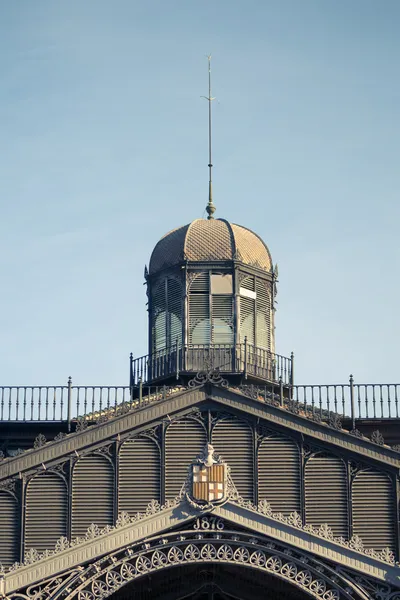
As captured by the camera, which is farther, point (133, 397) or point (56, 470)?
point (133, 397)

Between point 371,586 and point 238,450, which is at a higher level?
point 238,450

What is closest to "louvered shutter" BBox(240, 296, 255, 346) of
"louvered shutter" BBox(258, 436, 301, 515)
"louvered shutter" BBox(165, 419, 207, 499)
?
"louvered shutter" BBox(165, 419, 207, 499)

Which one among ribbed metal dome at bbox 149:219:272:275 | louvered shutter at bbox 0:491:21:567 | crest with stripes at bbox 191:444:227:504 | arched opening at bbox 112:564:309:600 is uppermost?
ribbed metal dome at bbox 149:219:272:275

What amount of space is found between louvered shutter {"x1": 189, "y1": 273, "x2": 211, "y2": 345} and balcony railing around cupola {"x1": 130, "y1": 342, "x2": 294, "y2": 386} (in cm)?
52

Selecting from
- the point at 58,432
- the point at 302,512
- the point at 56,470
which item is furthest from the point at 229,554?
the point at 58,432

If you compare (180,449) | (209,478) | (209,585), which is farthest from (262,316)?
(209,585)

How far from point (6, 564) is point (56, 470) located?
3378 millimetres

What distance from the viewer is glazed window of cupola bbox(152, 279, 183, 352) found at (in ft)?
214

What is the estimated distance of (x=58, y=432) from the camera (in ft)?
202

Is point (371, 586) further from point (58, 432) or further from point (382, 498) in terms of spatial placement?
point (58, 432)

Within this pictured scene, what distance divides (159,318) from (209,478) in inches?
484

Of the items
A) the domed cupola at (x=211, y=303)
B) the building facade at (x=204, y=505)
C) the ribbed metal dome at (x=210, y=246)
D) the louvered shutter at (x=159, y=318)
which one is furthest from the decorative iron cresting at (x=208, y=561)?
the ribbed metal dome at (x=210, y=246)

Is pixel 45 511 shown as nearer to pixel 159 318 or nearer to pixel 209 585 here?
pixel 209 585

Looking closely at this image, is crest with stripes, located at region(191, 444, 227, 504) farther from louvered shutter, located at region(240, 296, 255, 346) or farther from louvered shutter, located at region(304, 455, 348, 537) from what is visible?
louvered shutter, located at region(240, 296, 255, 346)
